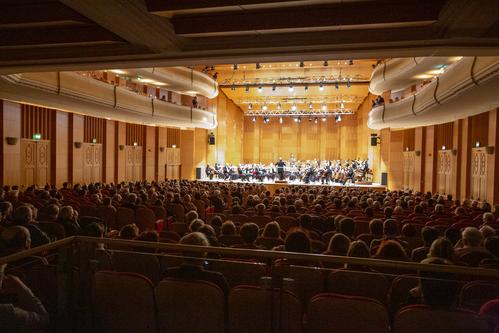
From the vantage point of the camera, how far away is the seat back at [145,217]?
7.89 meters

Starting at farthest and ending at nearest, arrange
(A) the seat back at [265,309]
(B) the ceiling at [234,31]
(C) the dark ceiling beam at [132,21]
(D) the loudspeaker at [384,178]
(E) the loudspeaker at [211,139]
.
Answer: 1. (E) the loudspeaker at [211,139]
2. (D) the loudspeaker at [384,178]
3. (B) the ceiling at [234,31]
4. (C) the dark ceiling beam at [132,21]
5. (A) the seat back at [265,309]

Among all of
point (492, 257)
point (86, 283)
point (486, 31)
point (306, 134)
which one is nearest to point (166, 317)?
point (86, 283)

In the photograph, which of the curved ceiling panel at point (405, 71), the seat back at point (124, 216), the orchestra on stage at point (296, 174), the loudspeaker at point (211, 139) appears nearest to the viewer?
the seat back at point (124, 216)

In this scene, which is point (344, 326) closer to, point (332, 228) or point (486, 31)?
point (332, 228)

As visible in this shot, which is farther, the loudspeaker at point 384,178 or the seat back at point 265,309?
the loudspeaker at point 384,178

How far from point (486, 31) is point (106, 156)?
1698cm

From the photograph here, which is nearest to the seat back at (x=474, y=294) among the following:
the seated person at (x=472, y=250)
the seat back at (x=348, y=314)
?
the seat back at (x=348, y=314)

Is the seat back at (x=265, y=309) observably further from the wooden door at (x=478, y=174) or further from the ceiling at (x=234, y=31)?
the wooden door at (x=478, y=174)

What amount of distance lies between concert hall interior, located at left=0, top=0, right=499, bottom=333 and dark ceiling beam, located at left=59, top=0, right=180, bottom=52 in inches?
1.4

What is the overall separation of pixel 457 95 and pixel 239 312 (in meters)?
8.45

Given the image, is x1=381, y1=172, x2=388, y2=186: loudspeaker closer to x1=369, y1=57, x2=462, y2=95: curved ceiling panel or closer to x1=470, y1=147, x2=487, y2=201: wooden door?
x1=369, y1=57, x2=462, y2=95: curved ceiling panel

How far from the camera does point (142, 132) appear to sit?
73.0 ft

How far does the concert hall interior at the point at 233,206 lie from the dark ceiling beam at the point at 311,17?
2 centimetres

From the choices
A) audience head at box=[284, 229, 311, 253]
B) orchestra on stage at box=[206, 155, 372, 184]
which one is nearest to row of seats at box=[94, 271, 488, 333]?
audience head at box=[284, 229, 311, 253]
